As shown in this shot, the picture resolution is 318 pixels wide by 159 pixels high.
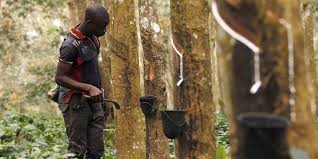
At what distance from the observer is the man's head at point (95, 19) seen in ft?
23.2

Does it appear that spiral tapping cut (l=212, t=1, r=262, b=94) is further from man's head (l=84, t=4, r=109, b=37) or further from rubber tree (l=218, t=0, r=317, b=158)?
man's head (l=84, t=4, r=109, b=37)

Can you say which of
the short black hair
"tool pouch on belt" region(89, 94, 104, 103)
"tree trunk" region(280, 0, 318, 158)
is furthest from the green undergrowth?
"tree trunk" region(280, 0, 318, 158)

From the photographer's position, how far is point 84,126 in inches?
291

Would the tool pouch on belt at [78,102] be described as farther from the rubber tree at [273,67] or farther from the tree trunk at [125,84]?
the rubber tree at [273,67]

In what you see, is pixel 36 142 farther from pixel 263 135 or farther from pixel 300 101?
pixel 263 135

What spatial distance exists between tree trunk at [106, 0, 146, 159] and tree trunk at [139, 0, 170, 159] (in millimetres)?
242

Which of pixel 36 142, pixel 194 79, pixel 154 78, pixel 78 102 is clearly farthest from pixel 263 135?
pixel 36 142

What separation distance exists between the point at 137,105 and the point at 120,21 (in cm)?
109

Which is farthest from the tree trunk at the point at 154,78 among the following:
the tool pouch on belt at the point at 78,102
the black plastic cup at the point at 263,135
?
the black plastic cup at the point at 263,135

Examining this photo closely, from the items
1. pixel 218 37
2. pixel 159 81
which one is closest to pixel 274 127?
pixel 218 37

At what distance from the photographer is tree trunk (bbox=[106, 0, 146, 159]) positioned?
840cm

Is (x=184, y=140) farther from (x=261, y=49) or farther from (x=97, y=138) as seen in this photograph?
(x=261, y=49)

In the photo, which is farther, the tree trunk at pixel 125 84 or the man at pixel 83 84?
the tree trunk at pixel 125 84

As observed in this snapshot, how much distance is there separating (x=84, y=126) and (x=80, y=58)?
0.77 meters
